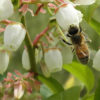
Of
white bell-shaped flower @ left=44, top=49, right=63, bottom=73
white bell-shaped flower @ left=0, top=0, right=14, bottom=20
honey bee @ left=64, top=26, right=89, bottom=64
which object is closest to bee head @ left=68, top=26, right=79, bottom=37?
honey bee @ left=64, top=26, right=89, bottom=64

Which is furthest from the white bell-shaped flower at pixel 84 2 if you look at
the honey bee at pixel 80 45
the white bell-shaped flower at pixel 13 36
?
the white bell-shaped flower at pixel 13 36

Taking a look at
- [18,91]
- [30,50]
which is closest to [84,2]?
[30,50]

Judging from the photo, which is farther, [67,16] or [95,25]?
[95,25]

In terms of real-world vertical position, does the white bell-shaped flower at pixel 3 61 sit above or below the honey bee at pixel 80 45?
below

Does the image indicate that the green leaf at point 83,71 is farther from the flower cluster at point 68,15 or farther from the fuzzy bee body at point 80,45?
the flower cluster at point 68,15

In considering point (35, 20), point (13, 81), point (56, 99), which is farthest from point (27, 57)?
point (35, 20)

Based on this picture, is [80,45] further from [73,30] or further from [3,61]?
[3,61]
